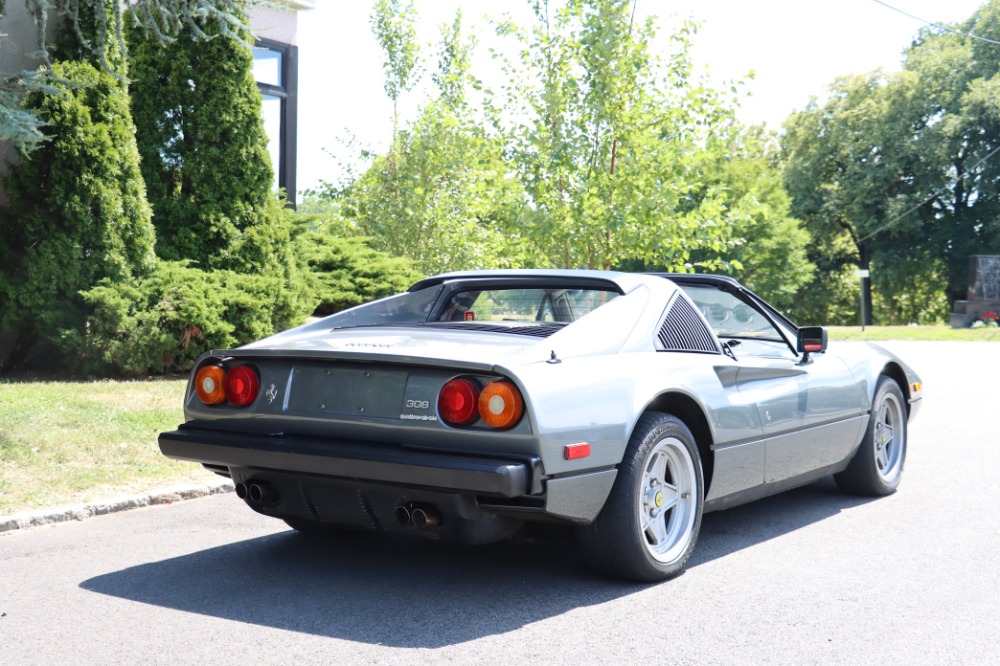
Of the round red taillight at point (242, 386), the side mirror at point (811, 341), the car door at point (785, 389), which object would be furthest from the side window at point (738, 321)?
the round red taillight at point (242, 386)

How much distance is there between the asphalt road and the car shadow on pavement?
13 mm

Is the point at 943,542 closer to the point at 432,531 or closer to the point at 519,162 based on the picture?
the point at 432,531

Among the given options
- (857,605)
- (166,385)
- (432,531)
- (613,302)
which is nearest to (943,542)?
(857,605)

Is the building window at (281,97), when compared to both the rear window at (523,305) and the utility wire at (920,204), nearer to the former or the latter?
Result: the rear window at (523,305)

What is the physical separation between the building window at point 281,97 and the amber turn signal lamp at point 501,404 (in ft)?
41.7

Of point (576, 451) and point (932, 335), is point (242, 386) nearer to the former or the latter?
point (576, 451)

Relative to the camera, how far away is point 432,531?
4.16 meters

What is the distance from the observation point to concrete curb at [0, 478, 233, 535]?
19.0 feet

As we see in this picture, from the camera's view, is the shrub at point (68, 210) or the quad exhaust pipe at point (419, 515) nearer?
the quad exhaust pipe at point (419, 515)

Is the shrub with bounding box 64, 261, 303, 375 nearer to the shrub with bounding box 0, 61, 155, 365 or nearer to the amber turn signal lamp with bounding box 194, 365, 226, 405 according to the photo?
the shrub with bounding box 0, 61, 155, 365

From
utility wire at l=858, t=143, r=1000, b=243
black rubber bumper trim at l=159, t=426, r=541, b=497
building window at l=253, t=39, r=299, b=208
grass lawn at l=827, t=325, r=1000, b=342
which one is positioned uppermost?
utility wire at l=858, t=143, r=1000, b=243

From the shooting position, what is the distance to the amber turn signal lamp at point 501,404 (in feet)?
13.1

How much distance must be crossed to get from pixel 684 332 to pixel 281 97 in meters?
12.7

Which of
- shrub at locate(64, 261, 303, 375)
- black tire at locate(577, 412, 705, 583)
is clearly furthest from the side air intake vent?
shrub at locate(64, 261, 303, 375)
